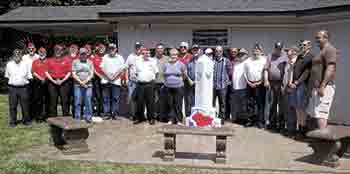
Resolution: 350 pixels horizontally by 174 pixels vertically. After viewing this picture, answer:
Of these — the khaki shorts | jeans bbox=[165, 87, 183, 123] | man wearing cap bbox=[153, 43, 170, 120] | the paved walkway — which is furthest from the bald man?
man wearing cap bbox=[153, 43, 170, 120]

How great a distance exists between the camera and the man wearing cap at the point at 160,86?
31.8 feet

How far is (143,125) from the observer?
9539 millimetres

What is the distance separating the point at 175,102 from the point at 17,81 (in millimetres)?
3683

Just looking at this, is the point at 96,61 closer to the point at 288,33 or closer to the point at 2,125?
the point at 2,125

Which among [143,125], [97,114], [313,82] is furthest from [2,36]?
[313,82]

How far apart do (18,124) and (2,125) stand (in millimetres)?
358

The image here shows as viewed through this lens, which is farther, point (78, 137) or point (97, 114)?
point (97, 114)

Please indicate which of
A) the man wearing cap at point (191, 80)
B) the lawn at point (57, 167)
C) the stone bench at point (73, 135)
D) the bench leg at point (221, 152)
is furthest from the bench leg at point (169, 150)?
the man wearing cap at point (191, 80)

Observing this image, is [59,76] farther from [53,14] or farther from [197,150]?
[53,14]

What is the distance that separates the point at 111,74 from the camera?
970 cm

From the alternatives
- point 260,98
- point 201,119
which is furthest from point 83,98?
point 260,98

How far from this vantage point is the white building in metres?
9.82

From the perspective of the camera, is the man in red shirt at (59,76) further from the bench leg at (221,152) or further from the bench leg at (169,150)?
the bench leg at (221,152)

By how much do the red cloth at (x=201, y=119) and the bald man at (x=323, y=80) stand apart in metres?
1.82
